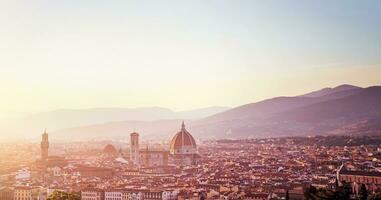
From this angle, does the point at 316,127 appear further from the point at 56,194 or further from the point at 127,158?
the point at 56,194

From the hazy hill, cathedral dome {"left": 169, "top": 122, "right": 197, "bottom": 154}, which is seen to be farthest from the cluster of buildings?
the hazy hill

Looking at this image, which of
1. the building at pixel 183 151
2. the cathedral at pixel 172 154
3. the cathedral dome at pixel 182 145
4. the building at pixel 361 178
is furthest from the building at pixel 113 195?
the cathedral dome at pixel 182 145

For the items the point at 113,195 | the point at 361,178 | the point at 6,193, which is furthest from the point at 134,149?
the point at 361,178

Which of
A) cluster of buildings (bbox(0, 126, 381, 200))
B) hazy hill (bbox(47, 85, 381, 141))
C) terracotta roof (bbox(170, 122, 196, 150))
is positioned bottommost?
cluster of buildings (bbox(0, 126, 381, 200))

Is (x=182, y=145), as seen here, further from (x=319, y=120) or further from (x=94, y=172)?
(x=319, y=120)

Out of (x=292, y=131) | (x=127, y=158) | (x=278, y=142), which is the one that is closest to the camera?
(x=127, y=158)

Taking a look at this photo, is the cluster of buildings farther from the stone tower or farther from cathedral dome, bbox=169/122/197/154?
the stone tower

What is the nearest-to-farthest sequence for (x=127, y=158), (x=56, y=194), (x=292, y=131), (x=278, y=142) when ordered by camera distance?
(x=56, y=194), (x=127, y=158), (x=278, y=142), (x=292, y=131)

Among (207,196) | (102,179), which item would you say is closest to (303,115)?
(102,179)
